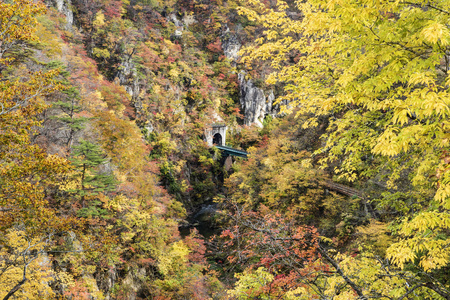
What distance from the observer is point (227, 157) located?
3416cm

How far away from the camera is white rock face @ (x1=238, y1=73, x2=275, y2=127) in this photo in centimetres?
3841

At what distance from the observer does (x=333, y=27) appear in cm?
317

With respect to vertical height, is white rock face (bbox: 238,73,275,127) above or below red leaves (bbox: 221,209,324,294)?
below

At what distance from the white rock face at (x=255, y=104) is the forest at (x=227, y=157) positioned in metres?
0.32

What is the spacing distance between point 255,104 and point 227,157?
10.4m

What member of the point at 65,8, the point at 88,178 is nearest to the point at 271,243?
the point at 88,178

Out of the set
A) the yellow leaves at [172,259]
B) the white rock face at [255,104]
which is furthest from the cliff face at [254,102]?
→ the yellow leaves at [172,259]

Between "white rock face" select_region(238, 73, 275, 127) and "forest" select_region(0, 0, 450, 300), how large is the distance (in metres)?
0.32

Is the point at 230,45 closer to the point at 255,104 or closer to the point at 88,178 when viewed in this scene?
the point at 255,104

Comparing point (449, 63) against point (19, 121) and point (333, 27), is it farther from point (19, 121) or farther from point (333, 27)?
point (19, 121)

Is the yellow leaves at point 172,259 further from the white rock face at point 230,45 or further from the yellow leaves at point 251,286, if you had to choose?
the white rock face at point 230,45

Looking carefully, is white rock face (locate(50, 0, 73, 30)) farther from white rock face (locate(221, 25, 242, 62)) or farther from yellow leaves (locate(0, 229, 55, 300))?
yellow leaves (locate(0, 229, 55, 300))

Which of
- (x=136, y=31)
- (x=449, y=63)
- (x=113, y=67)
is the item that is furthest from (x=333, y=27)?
(x=136, y=31)

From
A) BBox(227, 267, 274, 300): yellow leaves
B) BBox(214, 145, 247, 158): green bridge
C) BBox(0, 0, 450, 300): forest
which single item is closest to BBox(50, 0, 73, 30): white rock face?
BBox(0, 0, 450, 300): forest
